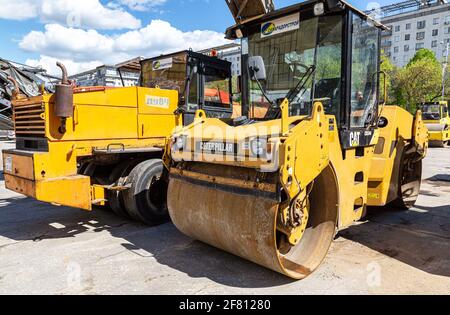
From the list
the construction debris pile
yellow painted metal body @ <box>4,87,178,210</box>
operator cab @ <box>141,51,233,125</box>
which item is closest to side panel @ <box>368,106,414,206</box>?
operator cab @ <box>141,51,233,125</box>

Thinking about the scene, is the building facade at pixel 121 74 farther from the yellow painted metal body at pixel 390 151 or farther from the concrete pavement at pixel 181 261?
the yellow painted metal body at pixel 390 151

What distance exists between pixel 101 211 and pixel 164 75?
2.47 m

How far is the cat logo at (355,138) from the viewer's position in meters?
3.81

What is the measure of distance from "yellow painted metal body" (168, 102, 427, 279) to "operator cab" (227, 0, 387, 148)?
385 mm

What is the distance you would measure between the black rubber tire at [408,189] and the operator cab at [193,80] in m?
3.14

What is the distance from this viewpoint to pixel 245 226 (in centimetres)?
314

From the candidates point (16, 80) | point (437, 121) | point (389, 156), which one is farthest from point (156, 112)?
point (437, 121)

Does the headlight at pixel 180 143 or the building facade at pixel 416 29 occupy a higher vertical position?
the building facade at pixel 416 29

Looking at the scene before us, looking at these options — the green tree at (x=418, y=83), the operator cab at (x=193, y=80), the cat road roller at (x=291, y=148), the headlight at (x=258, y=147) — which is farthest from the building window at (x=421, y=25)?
the headlight at (x=258, y=147)

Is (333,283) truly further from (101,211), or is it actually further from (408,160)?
(101,211)

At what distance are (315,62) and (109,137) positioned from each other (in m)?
2.86

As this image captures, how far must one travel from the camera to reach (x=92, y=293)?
3.07 metres

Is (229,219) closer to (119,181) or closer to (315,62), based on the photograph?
(315,62)
